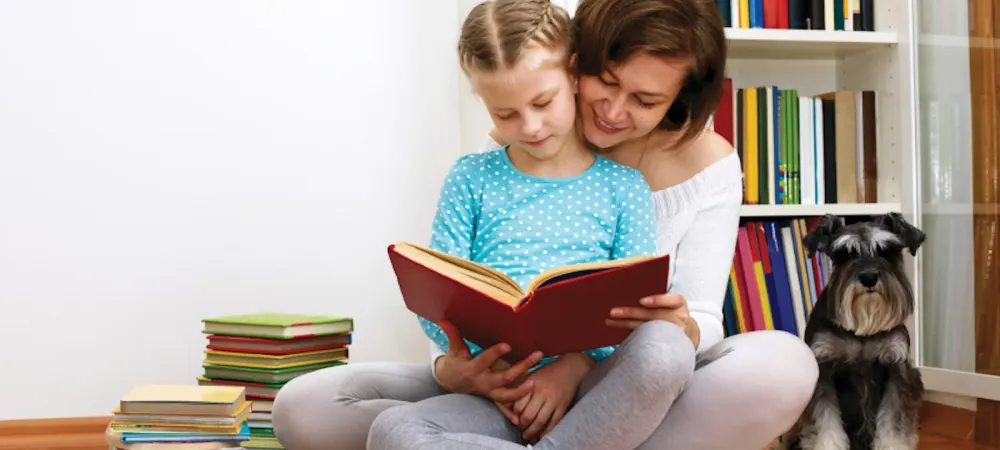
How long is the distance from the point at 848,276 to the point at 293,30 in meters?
1.40

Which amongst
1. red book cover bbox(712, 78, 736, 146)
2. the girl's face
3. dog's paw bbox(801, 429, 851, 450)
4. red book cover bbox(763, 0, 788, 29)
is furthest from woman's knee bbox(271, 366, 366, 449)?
red book cover bbox(763, 0, 788, 29)

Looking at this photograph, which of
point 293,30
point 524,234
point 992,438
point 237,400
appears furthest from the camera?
point 293,30

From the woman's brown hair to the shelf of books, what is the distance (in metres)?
0.73

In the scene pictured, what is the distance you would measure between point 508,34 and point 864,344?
1.06 m

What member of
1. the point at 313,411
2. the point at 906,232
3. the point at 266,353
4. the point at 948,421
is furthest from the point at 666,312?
the point at 948,421

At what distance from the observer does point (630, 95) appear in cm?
146

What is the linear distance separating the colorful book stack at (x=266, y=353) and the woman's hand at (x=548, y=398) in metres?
0.82

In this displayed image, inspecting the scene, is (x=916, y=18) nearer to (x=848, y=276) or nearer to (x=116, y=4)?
(x=848, y=276)

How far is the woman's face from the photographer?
144cm

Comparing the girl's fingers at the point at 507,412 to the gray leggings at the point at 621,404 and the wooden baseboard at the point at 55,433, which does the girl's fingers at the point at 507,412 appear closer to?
the gray leggings at the point at 621,404

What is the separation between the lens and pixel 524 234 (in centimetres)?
145

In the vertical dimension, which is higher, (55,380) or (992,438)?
(55,380)

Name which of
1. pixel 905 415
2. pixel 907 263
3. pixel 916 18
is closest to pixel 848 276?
pixel 905 415

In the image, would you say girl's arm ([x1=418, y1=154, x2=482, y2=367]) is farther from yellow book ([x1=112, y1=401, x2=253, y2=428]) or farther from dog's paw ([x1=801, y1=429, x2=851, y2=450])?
dog's paw ([x1=801, y1=429, x2=851, y2=450])
